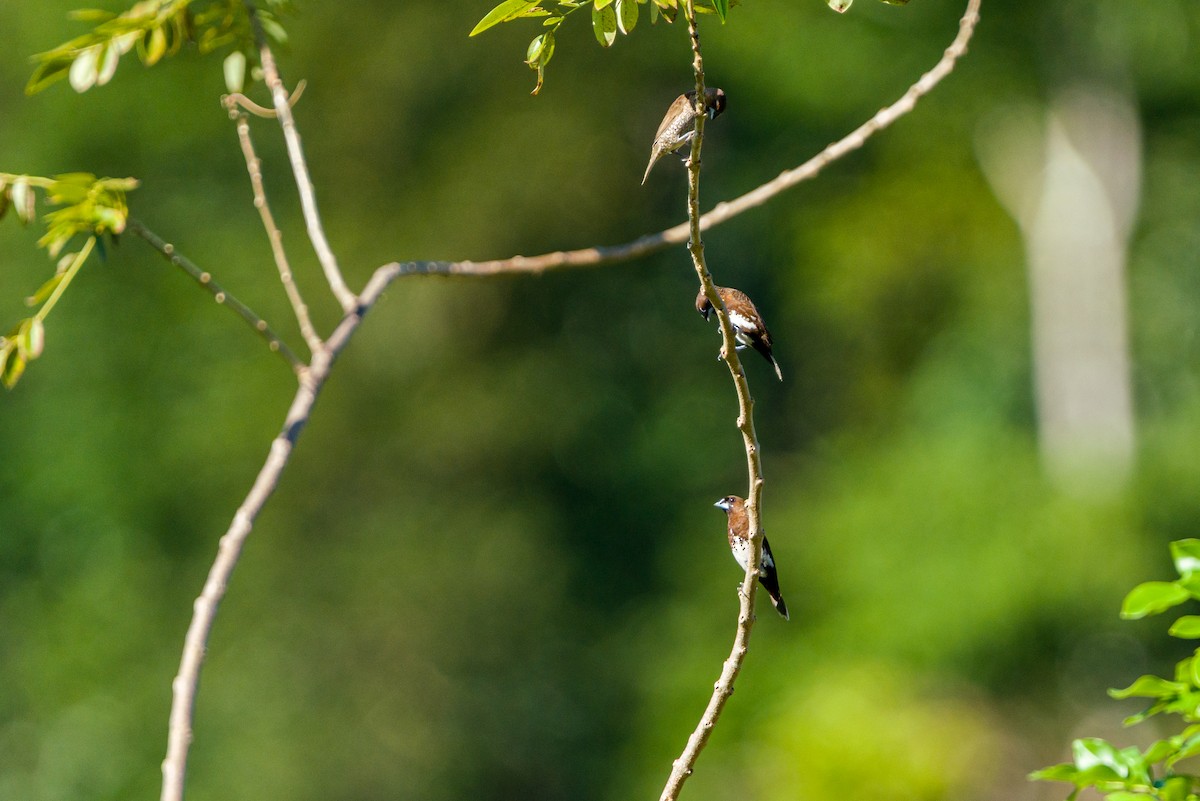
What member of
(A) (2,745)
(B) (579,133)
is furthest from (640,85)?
(A) (2,745)

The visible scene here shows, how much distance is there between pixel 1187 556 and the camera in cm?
220

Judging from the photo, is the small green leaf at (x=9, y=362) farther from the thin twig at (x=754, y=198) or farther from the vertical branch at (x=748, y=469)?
the vertical branch at (x=748, y=469)

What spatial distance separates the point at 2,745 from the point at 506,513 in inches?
259

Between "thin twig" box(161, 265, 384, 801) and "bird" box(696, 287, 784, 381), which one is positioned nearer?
"thin twig" box(161, 265, 384, 801)

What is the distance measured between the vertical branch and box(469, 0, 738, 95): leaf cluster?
0.14 m

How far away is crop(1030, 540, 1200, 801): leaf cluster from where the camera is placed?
6.90 ft

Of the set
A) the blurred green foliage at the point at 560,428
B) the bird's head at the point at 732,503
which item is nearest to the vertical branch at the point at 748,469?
the bird's head at the point at 732,503

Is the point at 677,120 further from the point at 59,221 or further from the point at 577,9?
the point at 59,221

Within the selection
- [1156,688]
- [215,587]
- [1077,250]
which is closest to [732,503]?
[1156,688]

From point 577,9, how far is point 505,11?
→ 15cm

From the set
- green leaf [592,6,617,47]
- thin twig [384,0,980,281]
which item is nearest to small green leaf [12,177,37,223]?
thin twig [384,0,980,281]

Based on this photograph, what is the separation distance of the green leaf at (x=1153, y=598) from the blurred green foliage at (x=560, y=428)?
13.5 m

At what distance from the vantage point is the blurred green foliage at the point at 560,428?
16.1 m

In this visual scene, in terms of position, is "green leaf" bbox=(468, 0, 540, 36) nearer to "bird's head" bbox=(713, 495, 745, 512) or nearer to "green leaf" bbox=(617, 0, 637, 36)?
"green leaf" bbox=(617, 0, 637, 36)
